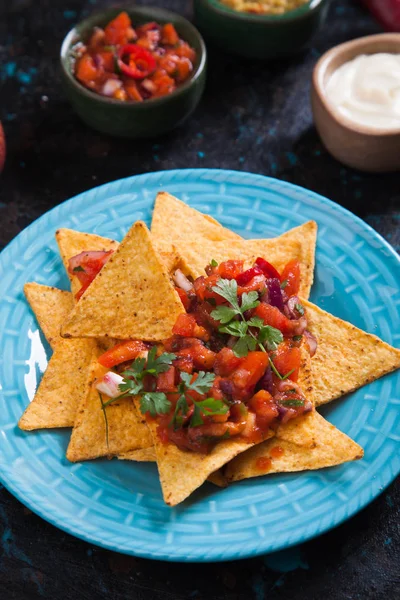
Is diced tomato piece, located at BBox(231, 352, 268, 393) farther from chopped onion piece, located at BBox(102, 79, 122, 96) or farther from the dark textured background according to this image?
chopped onion piece, located at BBox(102, 79, 122, 96)

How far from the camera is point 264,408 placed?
2.75m

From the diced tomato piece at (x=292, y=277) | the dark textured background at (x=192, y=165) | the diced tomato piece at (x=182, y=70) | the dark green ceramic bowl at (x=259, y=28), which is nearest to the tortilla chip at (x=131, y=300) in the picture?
the diced tomato piece at (x=292, y=277)

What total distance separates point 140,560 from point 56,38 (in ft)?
11.4

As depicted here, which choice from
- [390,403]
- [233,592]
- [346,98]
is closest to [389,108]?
[346,98]

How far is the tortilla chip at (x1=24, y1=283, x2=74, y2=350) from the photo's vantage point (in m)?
3.15

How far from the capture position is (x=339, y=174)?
13.5 feet

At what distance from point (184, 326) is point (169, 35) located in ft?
6.78

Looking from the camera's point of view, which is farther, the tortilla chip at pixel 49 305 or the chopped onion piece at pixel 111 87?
the chopped onion piece at pixel 111 87

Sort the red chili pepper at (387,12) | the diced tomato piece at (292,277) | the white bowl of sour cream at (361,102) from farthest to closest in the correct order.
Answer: the red chili pepper at (387,12)
the white bowl of sour cream at (361,102)
the diced tomato piece at (292,277)

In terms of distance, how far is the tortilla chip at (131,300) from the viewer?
115 inches

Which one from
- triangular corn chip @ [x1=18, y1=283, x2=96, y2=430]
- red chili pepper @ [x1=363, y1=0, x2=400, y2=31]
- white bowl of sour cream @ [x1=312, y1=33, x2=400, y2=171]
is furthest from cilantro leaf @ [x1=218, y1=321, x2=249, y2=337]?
red chili pepper @ [x1=363, y1=0, x2=400, y2=31]

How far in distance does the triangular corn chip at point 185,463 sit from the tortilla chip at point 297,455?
0.21 ft

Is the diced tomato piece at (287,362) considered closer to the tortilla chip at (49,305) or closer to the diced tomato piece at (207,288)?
the diced tomato piece at (207,288)

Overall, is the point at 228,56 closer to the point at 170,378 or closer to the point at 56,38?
the point at 56,38
